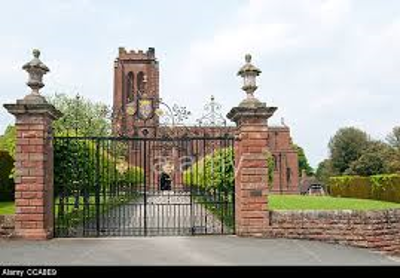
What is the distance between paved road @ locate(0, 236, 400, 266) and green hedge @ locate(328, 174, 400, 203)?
1391cm

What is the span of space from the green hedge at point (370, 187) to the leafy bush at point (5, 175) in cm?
1651

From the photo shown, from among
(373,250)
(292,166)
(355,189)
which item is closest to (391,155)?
(292,166)

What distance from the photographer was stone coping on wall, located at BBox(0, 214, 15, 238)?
34.8 ft

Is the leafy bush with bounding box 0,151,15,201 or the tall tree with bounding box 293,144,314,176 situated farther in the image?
the tall tree with bounding box 293,144,314,176

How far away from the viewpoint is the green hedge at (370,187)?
2323 centimetres

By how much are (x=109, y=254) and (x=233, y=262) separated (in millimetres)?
2302

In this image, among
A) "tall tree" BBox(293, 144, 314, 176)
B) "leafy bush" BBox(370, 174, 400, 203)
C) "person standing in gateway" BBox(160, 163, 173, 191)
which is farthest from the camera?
"tall tree" BBox(293, 144, 314, 176)

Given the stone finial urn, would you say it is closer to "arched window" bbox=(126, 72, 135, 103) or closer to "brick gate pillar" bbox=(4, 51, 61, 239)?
"brick gate pillar" bbox=(4, 51, 61, 239)

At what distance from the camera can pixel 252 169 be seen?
1099cm

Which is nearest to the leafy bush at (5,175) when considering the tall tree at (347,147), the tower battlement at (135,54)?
the tower battlement at (135,54)

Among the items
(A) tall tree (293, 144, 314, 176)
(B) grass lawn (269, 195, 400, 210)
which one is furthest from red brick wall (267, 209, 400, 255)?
(A) tall tree (293, 144, 314, 176)

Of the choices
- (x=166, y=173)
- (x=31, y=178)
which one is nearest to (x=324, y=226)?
(x=31, y=178)
